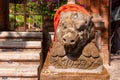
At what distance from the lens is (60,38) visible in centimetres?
434

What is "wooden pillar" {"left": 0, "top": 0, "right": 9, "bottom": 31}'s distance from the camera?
8773mm

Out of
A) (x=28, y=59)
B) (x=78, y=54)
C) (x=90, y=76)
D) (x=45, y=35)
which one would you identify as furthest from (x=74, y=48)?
(x=45, y=35)

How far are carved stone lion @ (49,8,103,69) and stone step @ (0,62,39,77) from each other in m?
1.82

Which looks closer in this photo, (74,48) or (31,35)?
(74,48)

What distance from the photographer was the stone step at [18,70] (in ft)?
20.6

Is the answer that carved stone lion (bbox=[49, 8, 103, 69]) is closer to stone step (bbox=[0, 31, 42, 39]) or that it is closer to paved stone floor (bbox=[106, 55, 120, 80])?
paved stone floor (bbox=[106, 55, 120, 80])

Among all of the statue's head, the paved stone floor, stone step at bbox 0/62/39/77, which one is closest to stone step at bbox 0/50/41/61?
stone step at bbox 0/62/39/77

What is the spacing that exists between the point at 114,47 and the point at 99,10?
3107 millimetres

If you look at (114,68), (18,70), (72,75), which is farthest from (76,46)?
(114,68)

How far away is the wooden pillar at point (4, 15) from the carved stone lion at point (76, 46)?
14.8 feet

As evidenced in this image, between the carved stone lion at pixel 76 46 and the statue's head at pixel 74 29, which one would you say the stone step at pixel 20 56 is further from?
the statue's head at pixel 74 29

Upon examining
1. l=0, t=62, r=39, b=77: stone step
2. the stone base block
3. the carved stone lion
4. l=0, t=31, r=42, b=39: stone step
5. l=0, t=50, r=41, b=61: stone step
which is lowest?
l=0, t=62, r=39, b=77: stone step

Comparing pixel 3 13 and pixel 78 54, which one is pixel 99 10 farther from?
pixel 78 54

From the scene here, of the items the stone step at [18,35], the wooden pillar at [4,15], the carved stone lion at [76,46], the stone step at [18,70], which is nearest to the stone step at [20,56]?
the stone step at [18,70]
